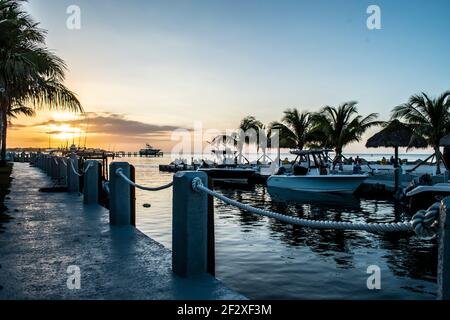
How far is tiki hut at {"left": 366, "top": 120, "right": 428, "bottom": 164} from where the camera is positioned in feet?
126

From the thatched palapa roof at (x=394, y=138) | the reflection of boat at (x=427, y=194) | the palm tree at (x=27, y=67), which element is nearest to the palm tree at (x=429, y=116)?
the thatched palapa roof at (x=394, y=138)

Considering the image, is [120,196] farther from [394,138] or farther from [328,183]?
[394,138]

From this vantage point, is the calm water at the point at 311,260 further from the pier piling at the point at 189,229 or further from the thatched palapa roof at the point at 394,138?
the thatched palapa roof at the point at 394,138

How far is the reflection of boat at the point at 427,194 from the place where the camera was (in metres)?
20.2

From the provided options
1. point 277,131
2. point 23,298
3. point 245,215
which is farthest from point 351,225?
point 277,131

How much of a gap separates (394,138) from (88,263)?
38226mm

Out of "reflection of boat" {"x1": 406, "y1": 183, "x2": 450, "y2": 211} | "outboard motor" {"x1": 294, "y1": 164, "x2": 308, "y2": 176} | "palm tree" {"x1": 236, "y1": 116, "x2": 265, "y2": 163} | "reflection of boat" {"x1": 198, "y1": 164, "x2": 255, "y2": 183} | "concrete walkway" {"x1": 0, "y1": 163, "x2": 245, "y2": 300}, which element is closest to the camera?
"concrete walkway" {"x1": 0, "y1": 163, "x2": 245, "y2": 300}

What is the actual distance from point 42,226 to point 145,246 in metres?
3.11

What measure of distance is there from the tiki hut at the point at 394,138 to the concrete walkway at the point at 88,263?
35018 millimetres

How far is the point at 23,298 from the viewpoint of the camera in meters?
4.00

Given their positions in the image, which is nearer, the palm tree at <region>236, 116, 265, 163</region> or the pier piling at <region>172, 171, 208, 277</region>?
the pier piling at <region>172, 171, 208, 277</region>

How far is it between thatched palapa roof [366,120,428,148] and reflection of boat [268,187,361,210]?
34.6 feet

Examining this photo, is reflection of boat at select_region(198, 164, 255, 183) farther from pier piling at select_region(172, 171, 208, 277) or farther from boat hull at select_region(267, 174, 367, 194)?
pier piling at select_region(172, 171, 208, 277)

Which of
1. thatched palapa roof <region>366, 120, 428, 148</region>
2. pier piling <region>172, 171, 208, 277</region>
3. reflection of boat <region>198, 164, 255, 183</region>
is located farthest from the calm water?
reflection of boat <region>198, 164, 255, 183</region>
